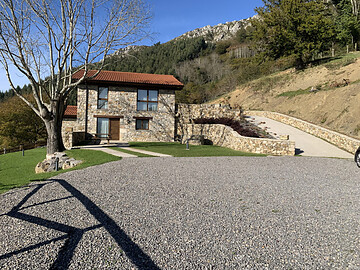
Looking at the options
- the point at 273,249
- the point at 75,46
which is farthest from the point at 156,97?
the point at 273,249

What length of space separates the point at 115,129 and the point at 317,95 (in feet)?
67.0

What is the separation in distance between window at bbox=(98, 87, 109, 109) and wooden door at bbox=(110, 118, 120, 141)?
1.40 metres

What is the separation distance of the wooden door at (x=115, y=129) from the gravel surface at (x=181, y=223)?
1352 cm

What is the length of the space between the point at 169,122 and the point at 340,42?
34756mm

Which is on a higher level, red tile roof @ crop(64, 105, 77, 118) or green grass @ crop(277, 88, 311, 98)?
green grass @ crop(277, 88, 311, 98)

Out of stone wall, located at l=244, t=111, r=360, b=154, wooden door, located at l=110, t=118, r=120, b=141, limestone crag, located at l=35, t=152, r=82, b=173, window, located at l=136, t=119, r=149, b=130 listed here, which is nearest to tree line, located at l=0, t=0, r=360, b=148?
window, located at l=136, t=119, r=149, b=130

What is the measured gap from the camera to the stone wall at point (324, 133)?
1246 cm

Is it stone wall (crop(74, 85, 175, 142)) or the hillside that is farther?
stone wall (crop(74, 85, 175, 142))

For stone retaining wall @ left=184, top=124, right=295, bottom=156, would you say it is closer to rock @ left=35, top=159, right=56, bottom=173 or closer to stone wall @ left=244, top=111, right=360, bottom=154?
stone wall @ left=244, top=111, right=360, bottom=154

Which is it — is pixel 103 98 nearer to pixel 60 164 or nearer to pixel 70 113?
pixel 70 113

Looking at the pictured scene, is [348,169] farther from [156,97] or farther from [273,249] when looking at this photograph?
[156,97]

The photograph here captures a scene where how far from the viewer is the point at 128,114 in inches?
779

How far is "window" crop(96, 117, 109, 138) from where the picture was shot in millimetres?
19359

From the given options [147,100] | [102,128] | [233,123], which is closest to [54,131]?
[102,128]
